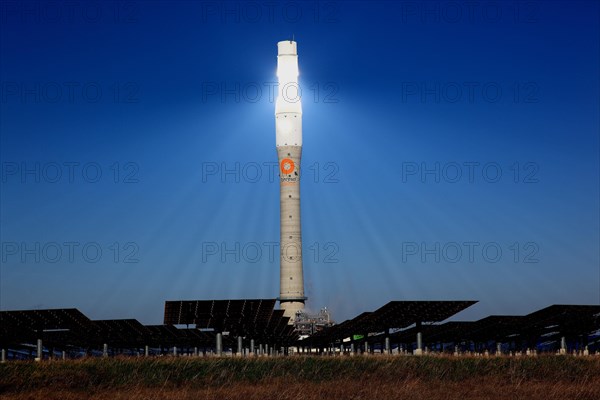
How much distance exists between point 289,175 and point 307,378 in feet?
262

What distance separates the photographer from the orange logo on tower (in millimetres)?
116438

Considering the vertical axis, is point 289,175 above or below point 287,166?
below

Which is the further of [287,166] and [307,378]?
[287,166]

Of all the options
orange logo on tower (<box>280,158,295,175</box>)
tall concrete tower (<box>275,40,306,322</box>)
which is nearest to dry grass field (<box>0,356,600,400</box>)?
tall concrete tower (<box>275,40,306,322</box>)

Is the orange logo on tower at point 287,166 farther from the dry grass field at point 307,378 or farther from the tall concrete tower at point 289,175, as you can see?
the dry grass field at point 307,378

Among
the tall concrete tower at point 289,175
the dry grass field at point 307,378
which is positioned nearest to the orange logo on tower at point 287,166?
the tall concrete tower at point 289,175

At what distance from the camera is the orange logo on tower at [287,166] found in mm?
116438

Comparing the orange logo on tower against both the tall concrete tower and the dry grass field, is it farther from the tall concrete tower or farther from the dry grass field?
the dry grass field

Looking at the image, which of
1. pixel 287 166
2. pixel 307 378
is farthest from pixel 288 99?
pixel 307 378

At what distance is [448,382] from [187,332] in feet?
186

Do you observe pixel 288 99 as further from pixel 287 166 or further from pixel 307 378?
pixel 307 378

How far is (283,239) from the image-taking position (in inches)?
4601

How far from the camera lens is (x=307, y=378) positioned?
37.9 metres

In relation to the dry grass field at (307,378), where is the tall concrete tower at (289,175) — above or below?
above
